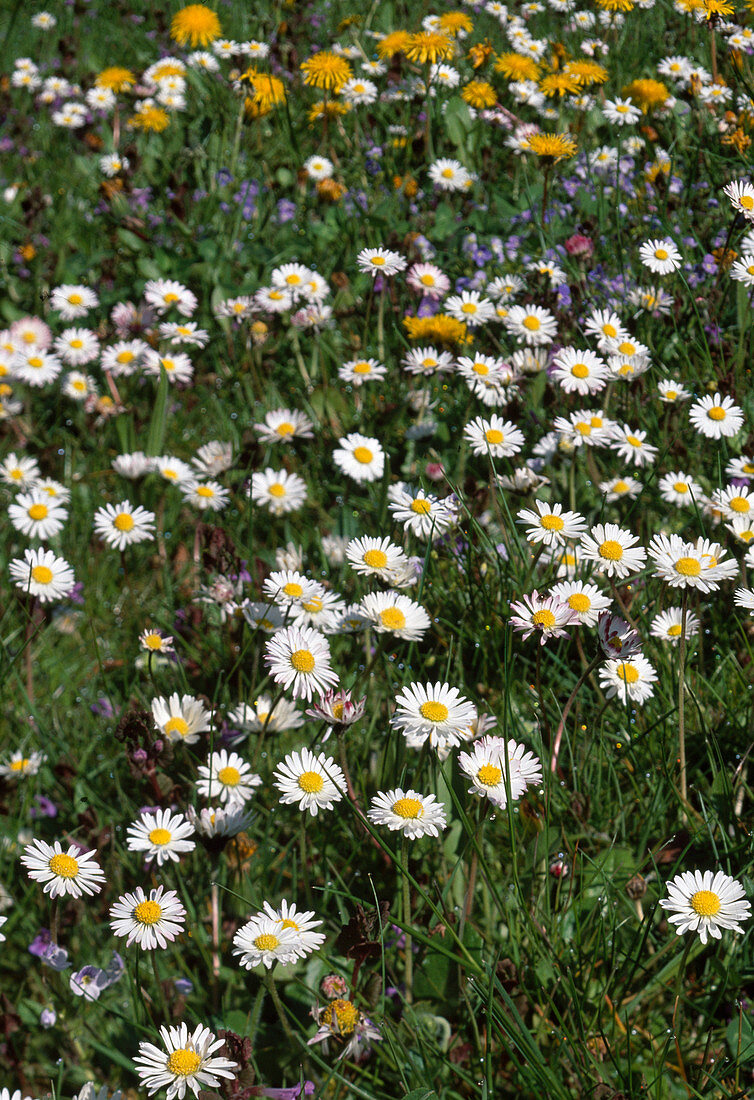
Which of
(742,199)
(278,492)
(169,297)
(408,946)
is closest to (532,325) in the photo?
(742,199)

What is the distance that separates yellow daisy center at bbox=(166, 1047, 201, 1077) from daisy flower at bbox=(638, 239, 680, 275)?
8.24ft

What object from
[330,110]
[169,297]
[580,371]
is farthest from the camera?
[330,110]

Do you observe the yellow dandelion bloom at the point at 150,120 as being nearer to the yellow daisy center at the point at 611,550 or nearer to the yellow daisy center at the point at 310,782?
the yellow daisy center at the point at 611,550

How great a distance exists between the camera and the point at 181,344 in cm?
382

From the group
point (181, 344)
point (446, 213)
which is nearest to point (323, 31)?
point (446, 213)

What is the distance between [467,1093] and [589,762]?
26.8 inches

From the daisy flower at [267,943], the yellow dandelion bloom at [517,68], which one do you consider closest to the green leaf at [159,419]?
the daisy flower at [267,943]

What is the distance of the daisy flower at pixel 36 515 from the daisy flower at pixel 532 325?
149cm

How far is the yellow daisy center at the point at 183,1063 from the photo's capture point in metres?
1.40

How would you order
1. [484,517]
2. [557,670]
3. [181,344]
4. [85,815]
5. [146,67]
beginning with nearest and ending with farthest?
[85,815]
[557,670]
[484,517]
[181,344]
[146,67]

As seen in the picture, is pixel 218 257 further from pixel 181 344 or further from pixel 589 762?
pixel 589 762

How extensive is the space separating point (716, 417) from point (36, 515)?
2.00 metres

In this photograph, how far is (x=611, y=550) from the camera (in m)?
2.00

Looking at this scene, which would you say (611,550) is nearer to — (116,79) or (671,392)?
(671,392)
